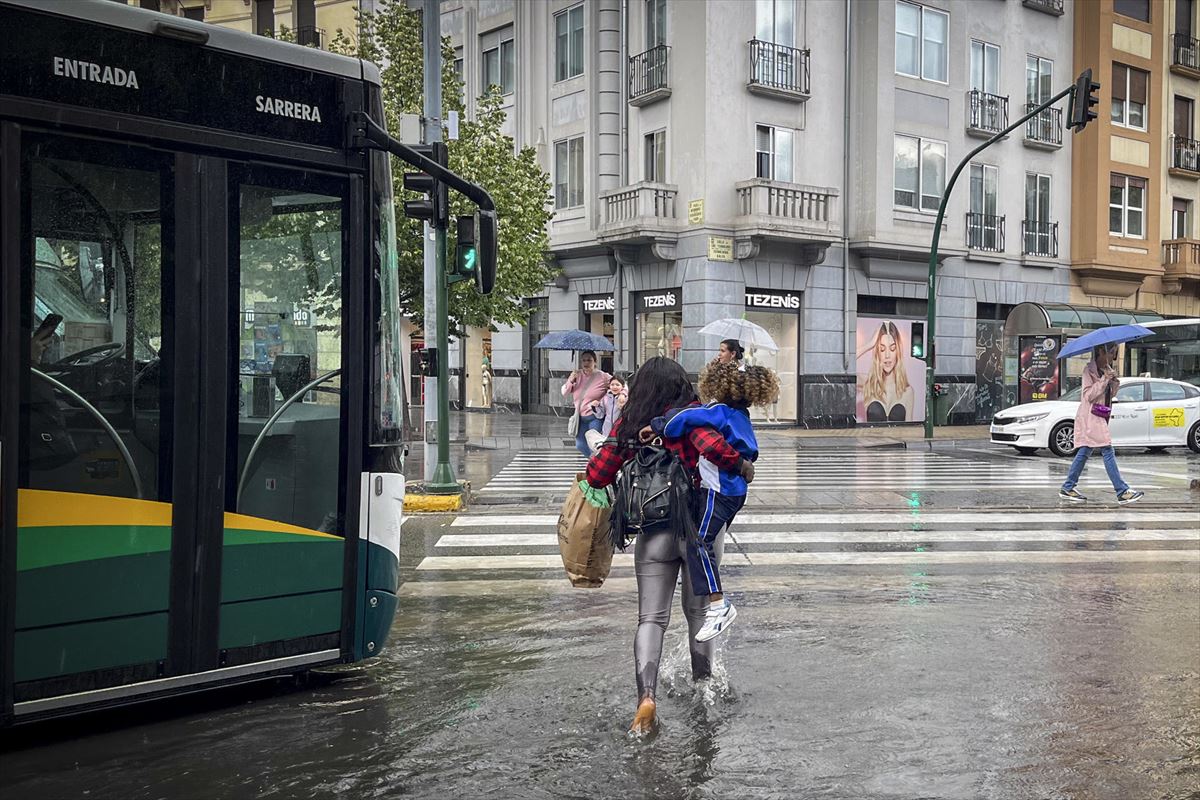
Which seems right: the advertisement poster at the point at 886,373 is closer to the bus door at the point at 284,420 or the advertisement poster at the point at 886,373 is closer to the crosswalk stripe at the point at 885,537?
the crosswalk stripe at the point at 885,537

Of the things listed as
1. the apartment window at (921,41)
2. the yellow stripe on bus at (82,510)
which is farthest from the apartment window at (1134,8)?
the yellow stripe on bus at (82,510)

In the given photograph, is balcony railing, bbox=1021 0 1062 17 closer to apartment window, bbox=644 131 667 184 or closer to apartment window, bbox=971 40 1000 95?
apartment window, bbox=971 40 1000 95

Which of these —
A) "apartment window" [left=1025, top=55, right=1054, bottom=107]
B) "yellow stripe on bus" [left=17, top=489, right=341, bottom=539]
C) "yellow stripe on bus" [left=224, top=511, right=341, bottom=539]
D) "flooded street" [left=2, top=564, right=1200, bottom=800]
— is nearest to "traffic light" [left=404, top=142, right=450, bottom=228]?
"flooded street" [left=2, top=564, right=1200, bottom=800]

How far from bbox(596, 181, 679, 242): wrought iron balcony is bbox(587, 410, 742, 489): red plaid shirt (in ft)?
71.1

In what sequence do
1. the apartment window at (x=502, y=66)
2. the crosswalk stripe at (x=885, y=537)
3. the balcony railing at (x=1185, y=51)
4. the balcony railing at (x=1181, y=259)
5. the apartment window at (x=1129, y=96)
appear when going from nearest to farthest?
the crosswalk stripe at (x=885, y=537)
the apartment window at (x=502, y=66)
the apartment window at (x=1129, y=96)
the balcony railing at (x=1185, y=51)
the balcony railing at (x=1181, y=259)

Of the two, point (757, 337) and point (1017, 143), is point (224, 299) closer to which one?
point (757, 337)

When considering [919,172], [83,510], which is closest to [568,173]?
[919,172]

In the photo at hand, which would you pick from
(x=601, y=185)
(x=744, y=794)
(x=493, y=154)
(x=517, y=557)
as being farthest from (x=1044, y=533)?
(x=601, y=185)

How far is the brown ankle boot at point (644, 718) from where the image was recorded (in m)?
4.79

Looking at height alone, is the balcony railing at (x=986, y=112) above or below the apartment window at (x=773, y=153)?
above

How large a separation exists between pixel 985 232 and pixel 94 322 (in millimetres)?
29880

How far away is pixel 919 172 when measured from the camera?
29109 mm

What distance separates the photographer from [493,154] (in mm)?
21781

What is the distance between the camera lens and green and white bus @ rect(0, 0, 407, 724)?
14.0 ft
